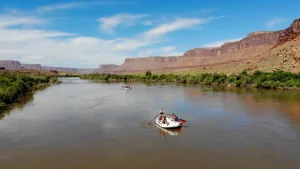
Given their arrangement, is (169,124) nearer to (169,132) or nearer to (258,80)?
(169,132)

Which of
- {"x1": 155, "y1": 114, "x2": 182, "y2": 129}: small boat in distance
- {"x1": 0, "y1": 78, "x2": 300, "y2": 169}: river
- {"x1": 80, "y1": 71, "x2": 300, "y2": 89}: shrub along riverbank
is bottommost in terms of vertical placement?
{"x1": 0, "y1": 78, "x2": 300, "y2": 169}: river

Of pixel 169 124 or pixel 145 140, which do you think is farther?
pixel 169 124

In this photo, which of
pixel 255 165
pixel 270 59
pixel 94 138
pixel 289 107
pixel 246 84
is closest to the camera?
pixel 255 165

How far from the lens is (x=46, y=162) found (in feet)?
52.6

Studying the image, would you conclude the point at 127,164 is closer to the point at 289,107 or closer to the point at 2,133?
the point at 2,133

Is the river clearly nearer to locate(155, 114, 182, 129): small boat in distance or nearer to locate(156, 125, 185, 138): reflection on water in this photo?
locate(156, 125, 185, 138): reflection on water

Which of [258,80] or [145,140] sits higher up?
[258,80]

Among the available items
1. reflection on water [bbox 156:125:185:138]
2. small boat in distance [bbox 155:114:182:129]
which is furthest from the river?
small boat in distance [bbox 155:114:182:129]

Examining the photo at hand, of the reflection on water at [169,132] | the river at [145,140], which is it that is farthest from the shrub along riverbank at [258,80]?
the reflection on water at [169,132]

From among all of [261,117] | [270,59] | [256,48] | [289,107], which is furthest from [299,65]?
[256,48]

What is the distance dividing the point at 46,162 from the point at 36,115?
48.8 ft

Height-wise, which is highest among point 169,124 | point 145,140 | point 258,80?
point 258,80

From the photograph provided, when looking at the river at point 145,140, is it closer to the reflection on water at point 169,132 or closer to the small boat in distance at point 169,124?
the reflection on water at point 169,132

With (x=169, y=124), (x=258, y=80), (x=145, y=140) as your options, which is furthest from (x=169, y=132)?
(x=258, y=80)
